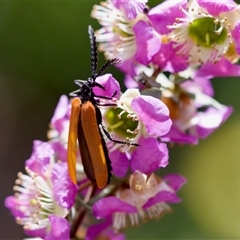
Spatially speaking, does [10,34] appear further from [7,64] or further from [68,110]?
[68,110]

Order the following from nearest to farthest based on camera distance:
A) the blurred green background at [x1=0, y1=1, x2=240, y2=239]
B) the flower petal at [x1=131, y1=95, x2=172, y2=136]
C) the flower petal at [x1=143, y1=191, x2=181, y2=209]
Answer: the flower petal at [x1=131, y1=95, x2=172, y2=136]
the flower petal at [x1=143, y1=191, x2=181, y2=209]
the blurred green background at [x1=0, y1=1, x2=240, y2=239]

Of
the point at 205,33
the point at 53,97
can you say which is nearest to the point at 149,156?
the point at 205,33

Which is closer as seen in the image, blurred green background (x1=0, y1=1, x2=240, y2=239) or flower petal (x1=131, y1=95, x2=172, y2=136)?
flower petal (x1=131, y1=95, x2=172, y2=136)

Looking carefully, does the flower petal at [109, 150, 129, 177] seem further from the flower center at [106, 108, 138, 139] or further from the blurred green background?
the blurred green background

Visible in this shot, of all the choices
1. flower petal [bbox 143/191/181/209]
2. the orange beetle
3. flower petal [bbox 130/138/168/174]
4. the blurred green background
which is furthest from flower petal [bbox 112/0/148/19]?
the blurred green background

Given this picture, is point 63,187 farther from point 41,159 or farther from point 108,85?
point 108,85

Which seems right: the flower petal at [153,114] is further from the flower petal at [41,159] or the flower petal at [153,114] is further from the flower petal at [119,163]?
Result: the flower petal at [41,159]
